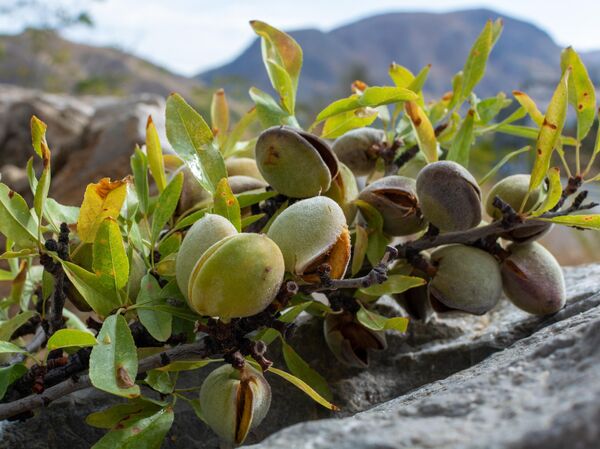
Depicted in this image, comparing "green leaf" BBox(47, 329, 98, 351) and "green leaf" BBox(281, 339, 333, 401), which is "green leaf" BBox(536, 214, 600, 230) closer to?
"green leaf" BBox(281, 339, 333, 401)

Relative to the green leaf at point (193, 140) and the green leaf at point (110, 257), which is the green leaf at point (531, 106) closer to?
the green leaf at point (193, 140)

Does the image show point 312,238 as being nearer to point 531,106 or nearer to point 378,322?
point 378,322

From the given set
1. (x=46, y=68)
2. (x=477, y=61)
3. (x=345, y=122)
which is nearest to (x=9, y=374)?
(x=345, y=122)

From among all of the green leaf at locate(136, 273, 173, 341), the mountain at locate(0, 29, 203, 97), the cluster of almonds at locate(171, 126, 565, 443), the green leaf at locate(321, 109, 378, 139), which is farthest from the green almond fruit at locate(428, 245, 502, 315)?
the mountain at locate(0, 29, 203, 97)

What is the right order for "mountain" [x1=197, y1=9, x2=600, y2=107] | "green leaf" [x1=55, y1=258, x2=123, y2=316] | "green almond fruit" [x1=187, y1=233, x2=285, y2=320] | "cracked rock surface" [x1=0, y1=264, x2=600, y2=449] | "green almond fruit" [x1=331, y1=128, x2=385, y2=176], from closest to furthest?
"cracked rock surface" [x1=0, y1=264, x2=600, y2=449], "green almond fruit" [x1=187, y1=233, x2=285, y2=320], "green leaf" [x1=55, y1=258, x2=123, y2=316], "green almond fruit" [x1=331, y1=128, x2=385, y2=176], "mountain" [x1=197, y1=9, x2=600, y2=107]

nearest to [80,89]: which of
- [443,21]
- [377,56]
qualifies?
[377,56]

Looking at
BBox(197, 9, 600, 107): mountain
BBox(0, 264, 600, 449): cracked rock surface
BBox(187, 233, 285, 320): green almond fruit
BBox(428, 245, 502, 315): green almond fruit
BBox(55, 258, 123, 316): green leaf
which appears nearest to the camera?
BBox(0, 264, 600, 449): cracked rock surface

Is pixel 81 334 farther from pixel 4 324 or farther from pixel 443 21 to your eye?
pixel 443 21
